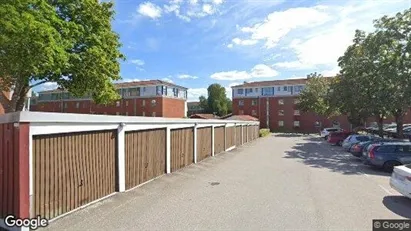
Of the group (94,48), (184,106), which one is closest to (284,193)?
(94,48)

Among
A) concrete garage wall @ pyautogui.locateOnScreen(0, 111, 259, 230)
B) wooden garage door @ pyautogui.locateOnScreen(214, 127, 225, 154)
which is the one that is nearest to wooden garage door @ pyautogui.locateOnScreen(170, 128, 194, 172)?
concrete garage wall @ pyautogui.locateOnScreen(0, 111, 259, 230)

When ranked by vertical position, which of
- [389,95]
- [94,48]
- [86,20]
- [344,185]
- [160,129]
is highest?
[86,20]

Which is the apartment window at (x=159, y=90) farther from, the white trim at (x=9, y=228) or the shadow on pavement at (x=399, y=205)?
the white trim at (x=9, y=228)

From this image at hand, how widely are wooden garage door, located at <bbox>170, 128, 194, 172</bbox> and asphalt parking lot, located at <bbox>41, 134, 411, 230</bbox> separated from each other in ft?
3.34

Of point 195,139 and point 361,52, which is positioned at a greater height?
point 361,52

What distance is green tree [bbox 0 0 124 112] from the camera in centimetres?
1431

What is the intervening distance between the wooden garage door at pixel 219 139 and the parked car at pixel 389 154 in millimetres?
9811

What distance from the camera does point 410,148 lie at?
593 inches

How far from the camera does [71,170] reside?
7707mm

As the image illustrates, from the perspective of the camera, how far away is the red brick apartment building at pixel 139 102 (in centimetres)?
6462

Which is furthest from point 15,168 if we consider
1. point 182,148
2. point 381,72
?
point 381,72

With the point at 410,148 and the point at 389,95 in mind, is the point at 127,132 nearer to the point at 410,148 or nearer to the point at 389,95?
the point at 410,148

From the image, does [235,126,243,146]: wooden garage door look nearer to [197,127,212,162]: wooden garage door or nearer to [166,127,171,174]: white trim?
[197,127,212,162]: wooden garage door

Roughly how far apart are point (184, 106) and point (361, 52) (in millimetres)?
48567
